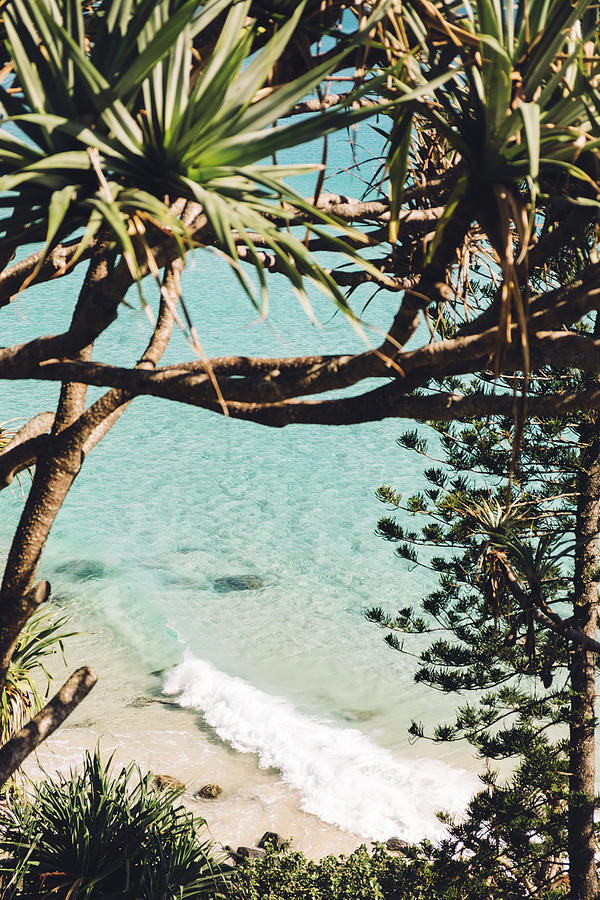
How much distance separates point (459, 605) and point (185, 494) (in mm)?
9424

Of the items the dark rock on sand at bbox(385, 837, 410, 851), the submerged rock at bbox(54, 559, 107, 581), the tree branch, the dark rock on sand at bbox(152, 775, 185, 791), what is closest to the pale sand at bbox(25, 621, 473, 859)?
the dark rock on sand at bbox(152, 775, 185, 791)

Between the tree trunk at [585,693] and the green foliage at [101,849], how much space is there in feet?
6.49

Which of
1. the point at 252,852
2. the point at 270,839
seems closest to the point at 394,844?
the point at 270,839

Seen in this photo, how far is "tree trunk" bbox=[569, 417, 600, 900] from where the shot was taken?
4836 millimetres

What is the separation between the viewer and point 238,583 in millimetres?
11586

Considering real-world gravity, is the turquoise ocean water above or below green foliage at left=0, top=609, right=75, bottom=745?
above

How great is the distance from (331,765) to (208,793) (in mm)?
1242

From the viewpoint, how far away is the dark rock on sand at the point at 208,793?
7.39m

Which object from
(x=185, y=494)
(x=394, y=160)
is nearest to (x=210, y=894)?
(x=394, y=160)

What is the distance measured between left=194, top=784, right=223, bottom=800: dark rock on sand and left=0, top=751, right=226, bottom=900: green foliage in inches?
108

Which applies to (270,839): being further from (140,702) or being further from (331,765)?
(140,702)

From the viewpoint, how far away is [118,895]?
4.27 m

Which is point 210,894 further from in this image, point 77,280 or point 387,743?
point 77,280

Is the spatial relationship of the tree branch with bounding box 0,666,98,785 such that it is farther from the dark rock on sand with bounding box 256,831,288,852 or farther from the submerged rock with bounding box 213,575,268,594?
the submerged rock with bounding box 213,575,268,594
